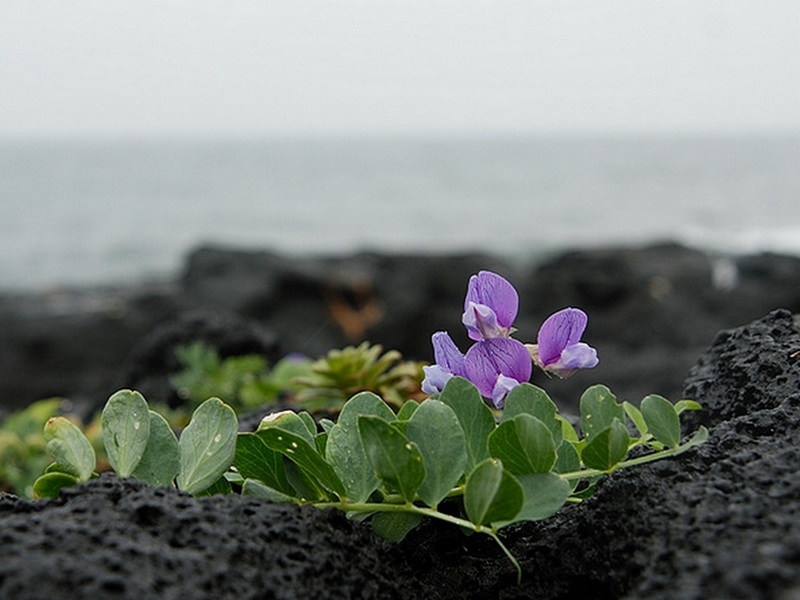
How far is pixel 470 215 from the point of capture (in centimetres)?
3388

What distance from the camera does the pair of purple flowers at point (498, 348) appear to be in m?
1.14

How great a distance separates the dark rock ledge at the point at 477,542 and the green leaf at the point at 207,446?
96 mm

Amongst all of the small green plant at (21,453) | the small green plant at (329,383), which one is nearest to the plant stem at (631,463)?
the small green plant at (329,383)

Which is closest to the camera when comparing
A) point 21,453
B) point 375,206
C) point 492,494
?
point 492,494

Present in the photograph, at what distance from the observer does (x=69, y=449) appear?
106 centimetres

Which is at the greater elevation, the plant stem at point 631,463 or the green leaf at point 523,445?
the green leaf at point 523,445

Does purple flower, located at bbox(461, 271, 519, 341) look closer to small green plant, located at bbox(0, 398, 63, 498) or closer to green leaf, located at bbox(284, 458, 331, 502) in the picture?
green leaf, located at bbox(284, 458, 331, 502)

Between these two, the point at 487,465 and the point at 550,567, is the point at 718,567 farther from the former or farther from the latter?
the point at 550,567

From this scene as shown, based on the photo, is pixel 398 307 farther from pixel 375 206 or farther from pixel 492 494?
pixel 375 206

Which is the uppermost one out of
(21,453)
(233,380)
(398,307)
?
(233,380)

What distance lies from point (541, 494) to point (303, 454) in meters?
0.26

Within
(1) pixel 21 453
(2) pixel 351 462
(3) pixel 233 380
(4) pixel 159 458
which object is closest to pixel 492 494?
(2) pixel 351 462

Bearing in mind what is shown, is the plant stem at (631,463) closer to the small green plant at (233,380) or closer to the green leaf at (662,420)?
the green leaf at (662,420)

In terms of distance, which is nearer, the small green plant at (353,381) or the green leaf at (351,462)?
the green leaf at (351,462)
